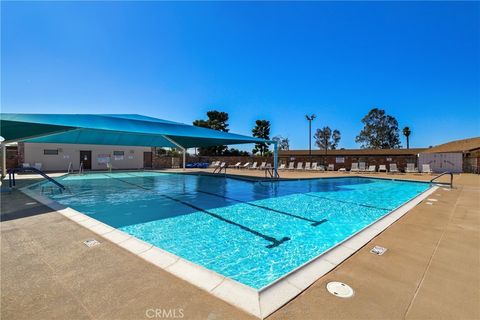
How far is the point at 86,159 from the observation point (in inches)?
839

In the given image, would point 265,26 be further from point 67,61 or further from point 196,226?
point 196,226

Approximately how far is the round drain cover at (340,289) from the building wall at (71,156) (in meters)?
24.4

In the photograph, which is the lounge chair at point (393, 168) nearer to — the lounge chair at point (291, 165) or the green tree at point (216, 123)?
the lounge chair at point (291, 165)

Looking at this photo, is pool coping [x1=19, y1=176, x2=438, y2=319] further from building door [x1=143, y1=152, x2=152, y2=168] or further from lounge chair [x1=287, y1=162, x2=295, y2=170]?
building door [x1=143, y1=152, x2=152, y2=168]

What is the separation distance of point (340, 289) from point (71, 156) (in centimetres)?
2490

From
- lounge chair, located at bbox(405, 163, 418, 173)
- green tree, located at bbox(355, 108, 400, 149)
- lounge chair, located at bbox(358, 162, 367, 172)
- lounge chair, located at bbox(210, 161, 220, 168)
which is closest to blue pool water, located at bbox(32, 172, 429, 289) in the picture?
lounge chair, located at bbox(358, 162, 367, 172)

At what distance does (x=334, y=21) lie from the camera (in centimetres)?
1129

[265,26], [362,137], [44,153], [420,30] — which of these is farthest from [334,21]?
[362,137]

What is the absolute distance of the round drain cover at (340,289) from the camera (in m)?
2.20

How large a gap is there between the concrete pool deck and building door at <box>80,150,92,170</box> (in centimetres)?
2063

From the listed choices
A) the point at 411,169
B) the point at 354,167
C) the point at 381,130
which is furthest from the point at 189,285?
the point at 381,130

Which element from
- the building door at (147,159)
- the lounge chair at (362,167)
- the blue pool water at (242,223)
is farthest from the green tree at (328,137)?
the blue pool water at (242,223)

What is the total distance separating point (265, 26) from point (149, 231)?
1195 centimetres

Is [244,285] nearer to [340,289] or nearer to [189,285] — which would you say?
[189,285]
